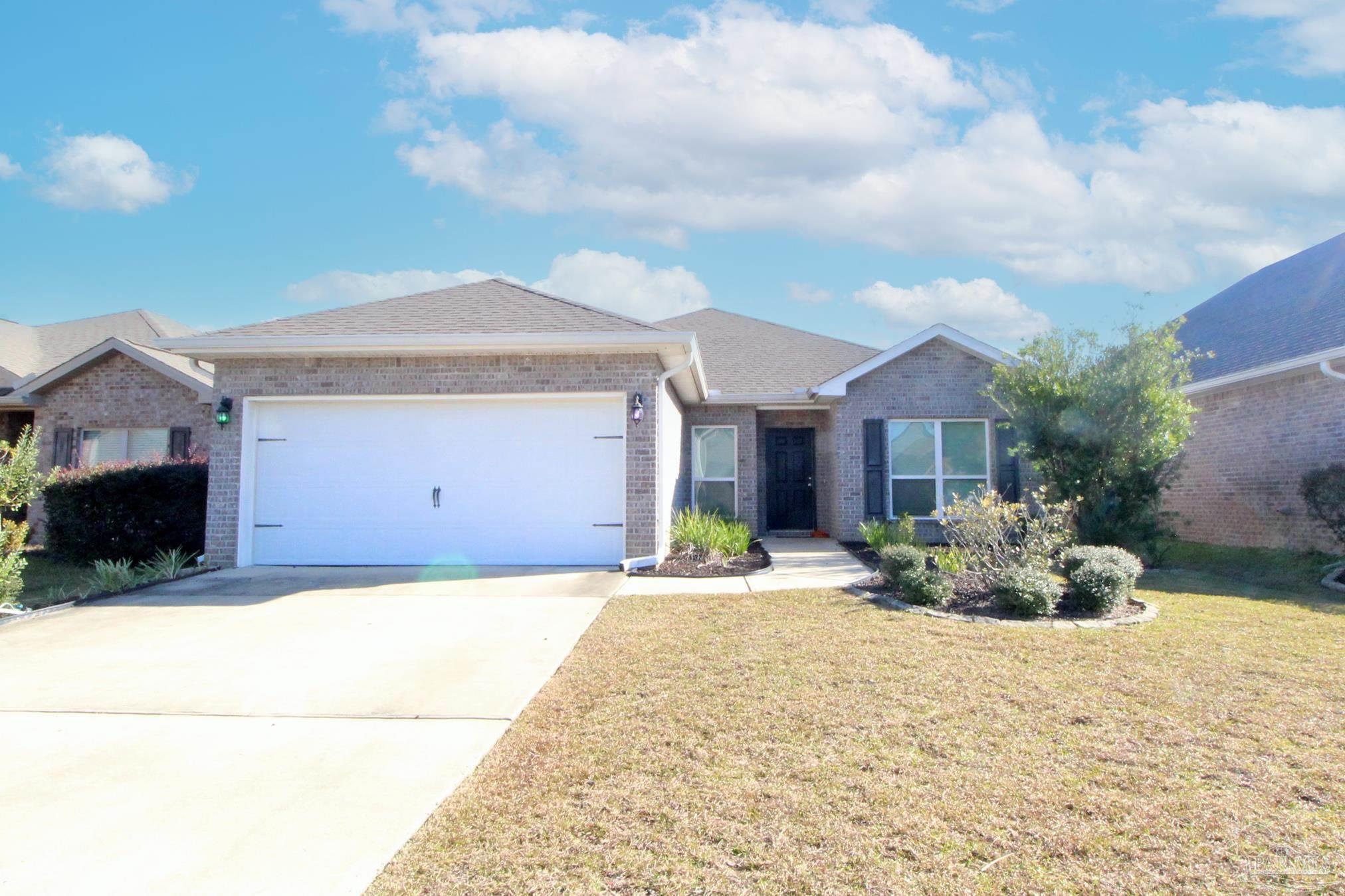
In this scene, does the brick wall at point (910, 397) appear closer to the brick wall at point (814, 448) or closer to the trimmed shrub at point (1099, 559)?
the brick wall at point (814, 448)

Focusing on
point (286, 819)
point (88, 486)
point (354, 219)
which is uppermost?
point (354, 219)

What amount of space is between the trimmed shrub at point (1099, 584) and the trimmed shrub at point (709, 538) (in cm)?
433

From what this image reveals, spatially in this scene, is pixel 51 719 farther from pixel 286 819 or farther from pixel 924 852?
pixel 924 852

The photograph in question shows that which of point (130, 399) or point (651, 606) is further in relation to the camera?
point (130, 399)

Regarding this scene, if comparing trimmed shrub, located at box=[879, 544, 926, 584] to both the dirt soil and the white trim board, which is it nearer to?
the dirt soil

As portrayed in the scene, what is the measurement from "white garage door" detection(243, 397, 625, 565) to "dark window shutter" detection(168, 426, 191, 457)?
5.67 meters

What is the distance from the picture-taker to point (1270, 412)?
11.6 m

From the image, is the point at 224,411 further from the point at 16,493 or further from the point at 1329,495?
the point at 1329,495

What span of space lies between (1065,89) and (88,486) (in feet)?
46.2

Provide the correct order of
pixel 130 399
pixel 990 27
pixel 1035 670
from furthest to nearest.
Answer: pixel 130 399 < pixel 990 27 < pixel 1035 670

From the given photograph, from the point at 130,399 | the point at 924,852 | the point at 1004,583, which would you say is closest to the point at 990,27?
the point at 1004,583

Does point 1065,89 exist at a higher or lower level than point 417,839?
higher

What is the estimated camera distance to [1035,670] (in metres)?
4.92

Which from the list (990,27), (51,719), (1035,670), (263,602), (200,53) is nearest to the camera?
(51,719)
